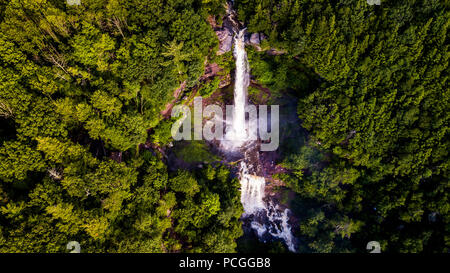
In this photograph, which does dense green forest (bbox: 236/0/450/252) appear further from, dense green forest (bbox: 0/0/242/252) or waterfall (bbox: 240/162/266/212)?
dense green forest (bbox: 0/0/242/252)

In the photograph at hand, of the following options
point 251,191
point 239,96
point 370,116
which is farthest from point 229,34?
point 251,191

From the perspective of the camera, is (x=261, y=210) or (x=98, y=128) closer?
(x=98, y=128)

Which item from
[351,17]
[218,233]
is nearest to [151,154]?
Result: [218,233]

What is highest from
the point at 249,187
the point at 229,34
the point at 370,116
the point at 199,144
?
the point at 229,34

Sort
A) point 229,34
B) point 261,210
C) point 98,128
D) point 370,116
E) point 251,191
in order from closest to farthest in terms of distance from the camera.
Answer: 1. point 98,128
2. point 370,116
3. point 229,34
4. point 251,191
5. point 261,210

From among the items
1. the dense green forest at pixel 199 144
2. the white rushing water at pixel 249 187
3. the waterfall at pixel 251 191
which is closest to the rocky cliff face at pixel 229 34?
the dense green forest at pixel 199 144

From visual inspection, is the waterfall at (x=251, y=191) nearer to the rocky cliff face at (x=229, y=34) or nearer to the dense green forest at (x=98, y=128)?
the dense green forest at (x=98, y=128)

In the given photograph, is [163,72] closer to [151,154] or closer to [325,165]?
[151,154]

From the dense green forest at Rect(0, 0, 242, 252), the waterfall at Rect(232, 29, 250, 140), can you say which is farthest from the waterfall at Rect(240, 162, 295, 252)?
the dense green forest at Rect(0, 0, 242, 252)

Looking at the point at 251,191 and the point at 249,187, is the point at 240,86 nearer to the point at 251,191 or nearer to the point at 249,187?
the point at 249,187
